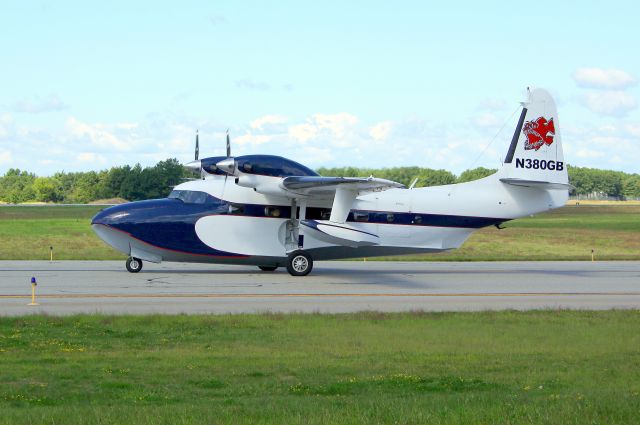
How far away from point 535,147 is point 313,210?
8542 millimetres

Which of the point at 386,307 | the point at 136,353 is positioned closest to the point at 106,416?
the point at 136,353

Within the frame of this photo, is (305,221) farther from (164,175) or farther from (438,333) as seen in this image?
(164,175)

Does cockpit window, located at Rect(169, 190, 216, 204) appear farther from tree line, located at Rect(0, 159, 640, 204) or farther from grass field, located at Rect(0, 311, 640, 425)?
grass field, located at Rect(0, 311, 640, 425)

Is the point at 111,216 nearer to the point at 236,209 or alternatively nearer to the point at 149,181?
the point at 236,209

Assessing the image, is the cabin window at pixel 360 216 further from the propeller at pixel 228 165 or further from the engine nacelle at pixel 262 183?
the propeller at pixel 228 165

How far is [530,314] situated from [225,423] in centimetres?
1236

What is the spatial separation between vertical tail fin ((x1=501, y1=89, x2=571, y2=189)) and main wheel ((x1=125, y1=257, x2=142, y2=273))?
1331cm

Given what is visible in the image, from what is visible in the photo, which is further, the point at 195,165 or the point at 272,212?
the point at 195,165

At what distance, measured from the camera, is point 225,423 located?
8711mm

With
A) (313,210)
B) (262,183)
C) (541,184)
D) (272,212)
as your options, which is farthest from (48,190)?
(541,184)

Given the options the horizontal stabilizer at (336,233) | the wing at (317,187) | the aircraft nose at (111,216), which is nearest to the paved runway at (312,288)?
the horizontal stabilizer at (336,233)

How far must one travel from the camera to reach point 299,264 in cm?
2889

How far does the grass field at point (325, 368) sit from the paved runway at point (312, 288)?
6.80 ft

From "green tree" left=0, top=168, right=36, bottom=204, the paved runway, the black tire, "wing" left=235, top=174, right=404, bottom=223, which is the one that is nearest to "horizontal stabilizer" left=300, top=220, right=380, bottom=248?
"wing" left=235, top=174, right=404, bottom=223
